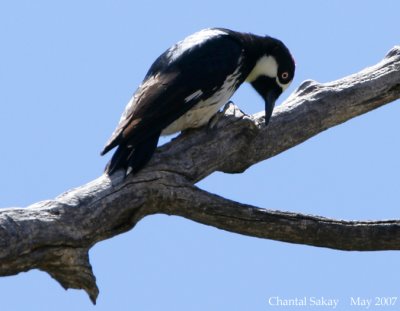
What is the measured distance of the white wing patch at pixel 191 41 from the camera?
684cm

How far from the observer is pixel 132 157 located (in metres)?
5.91

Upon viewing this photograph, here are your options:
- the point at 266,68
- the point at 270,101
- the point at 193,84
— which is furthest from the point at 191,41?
the point at 266,68

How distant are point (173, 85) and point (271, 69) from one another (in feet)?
4.16

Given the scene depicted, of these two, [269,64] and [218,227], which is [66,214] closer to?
[218,227]

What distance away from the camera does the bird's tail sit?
5859 mm

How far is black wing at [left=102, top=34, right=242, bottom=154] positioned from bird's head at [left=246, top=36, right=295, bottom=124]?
0.40m

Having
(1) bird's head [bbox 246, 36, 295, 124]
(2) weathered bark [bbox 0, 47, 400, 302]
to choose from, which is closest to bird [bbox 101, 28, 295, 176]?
(1) bird's head [bbox 246, 36, 295, 124]

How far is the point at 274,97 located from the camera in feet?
24.0

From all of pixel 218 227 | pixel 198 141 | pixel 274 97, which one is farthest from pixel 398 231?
pixel 274 97

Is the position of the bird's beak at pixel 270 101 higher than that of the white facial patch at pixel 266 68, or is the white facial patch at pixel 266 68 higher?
the white facial patch at pixel 266 68

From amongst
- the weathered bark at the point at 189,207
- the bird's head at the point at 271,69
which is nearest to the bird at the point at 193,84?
the bird's head at the point at 271,69

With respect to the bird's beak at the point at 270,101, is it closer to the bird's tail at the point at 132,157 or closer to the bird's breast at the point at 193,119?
the bird's breast at the point at 193,119

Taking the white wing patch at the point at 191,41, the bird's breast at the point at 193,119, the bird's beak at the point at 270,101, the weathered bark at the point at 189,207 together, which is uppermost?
the white wing patch at the point at 191,41

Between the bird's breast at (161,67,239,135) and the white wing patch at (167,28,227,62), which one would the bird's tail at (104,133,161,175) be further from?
the white wing patch at (167,28,227,62)
